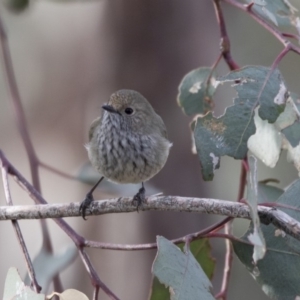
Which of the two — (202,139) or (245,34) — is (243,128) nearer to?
(202,139)

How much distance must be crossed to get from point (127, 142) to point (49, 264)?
496mm

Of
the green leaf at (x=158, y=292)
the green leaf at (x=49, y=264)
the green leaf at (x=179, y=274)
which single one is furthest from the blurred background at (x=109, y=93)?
the green leaf at (x=179, y=274)

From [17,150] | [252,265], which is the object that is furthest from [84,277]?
[252,265]

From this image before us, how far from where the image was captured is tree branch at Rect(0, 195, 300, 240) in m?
1.41

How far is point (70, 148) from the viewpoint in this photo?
4.30 metres

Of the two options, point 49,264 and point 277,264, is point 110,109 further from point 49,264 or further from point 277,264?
point 277,264

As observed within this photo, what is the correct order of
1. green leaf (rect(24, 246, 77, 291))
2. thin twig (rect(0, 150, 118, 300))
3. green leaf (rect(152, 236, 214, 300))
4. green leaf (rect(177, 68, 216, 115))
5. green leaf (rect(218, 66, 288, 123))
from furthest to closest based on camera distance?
green leaf (rect(177, 68, 216, 115)), green leaf (rect(24, 246, 77, 291)), green leaf (rect(218, 66, 288, 123)), thin twig (rect(0, 150, 118, 300)), green leaf (rect(152, 236, 214, 300))

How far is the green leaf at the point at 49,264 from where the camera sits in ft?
6.63

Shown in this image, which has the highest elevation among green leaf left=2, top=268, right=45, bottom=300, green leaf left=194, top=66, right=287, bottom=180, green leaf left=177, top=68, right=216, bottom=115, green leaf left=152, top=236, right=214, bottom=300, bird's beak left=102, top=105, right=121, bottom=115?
bird's beak left=102, top=105, right=121, bottom=115

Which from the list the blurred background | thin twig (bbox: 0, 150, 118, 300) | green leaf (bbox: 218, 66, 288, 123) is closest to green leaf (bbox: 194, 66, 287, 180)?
green leaf (bbox: 218, 66, 288, 123)

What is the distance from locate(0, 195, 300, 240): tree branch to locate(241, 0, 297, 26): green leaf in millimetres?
608

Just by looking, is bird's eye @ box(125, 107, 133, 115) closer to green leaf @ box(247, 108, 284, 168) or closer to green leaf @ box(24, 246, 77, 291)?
green leaf @ box(24, 246, 77, 291)

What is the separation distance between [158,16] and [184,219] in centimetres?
118

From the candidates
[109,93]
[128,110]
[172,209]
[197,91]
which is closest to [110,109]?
[128,110]
